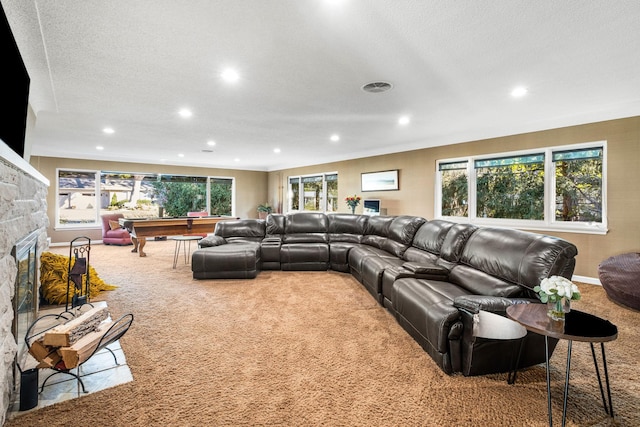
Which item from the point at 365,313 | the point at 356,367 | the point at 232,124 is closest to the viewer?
the point at 356,367

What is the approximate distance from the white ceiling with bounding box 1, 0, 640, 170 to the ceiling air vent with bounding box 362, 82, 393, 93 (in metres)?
0.09

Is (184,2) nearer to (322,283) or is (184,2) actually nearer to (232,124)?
(232,124)

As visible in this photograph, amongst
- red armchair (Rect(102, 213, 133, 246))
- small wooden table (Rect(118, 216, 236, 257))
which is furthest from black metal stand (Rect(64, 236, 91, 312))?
red armchair (Rect(102, 213, 133, 246))

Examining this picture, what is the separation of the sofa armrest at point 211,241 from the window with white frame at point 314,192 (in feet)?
13.7

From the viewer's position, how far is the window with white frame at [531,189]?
14.5ft

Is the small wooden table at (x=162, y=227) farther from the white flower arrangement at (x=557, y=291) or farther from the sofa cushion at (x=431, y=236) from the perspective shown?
the white flower arrangement at (x=557, y=291)

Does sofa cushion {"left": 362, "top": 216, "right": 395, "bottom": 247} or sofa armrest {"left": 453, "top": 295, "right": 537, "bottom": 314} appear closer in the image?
sofa armrest {"left": 453, "top": 295, "right": 537, "bottom": 314}

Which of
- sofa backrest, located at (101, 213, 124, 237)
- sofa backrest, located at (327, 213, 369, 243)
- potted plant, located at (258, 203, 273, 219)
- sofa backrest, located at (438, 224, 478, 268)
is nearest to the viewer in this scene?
sofa backrest, located at (438, 224, 478, 268)

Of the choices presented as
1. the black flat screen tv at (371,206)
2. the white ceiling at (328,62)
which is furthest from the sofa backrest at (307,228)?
the black flat screen tv at (371,206)

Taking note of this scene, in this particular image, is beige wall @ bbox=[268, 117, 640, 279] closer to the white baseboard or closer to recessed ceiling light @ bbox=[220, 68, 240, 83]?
the white baseboard

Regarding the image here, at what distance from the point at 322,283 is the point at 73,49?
3.69 meters

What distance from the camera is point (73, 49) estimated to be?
258 centimetres

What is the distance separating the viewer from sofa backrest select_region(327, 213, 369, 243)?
5.53 m

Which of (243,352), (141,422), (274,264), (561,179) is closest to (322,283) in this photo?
(274,264)
